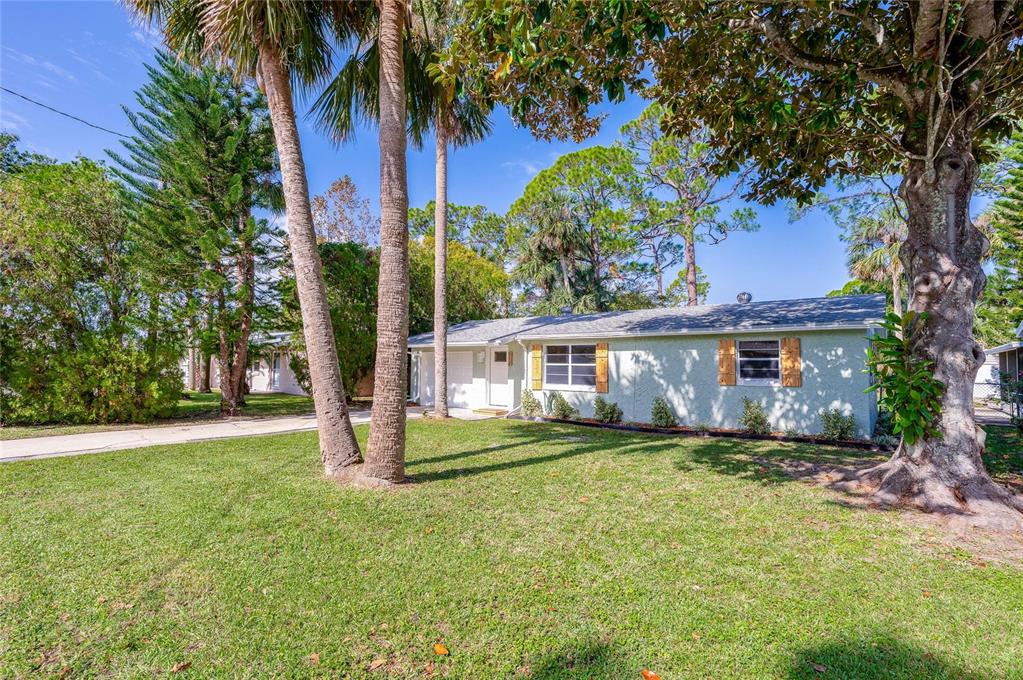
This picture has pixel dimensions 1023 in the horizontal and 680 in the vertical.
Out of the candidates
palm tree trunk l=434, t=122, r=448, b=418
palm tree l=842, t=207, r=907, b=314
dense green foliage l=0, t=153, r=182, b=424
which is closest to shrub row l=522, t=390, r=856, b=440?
palm tree trunk l=434, t=122, r=448, b=418

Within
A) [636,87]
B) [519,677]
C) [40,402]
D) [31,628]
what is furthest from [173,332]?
[519,677]

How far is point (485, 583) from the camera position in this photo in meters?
3.57

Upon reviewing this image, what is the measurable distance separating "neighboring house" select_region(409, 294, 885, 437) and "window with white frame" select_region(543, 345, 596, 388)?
31 millimetres

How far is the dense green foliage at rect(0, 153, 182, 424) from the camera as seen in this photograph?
35.9ft

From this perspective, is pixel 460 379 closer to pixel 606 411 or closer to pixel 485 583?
pixel 606 411

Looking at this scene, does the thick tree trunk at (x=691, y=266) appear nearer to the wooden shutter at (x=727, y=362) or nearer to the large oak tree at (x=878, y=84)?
the wooden shutter at (x=727, y=362)

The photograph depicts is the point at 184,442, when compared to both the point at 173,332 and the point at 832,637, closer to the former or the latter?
the point at 173,332

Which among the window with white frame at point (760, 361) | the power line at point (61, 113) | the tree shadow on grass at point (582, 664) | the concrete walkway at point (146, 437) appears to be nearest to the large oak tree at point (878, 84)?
the tree shadow on grass at point (582, 664)

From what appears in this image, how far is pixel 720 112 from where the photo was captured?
7.34m

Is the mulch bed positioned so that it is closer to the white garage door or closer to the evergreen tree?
the white garage door

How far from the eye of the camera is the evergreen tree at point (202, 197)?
12.7 metres

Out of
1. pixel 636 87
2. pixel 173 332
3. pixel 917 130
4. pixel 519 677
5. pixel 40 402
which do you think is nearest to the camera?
pixel 519 677

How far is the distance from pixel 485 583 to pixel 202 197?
14.3 meters

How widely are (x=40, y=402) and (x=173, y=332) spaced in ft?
10.2
